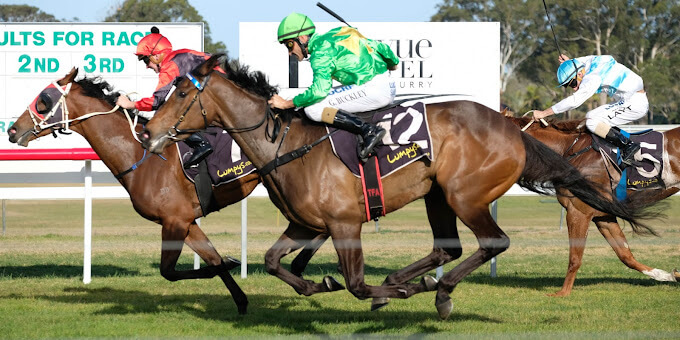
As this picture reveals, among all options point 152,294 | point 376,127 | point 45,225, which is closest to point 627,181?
point 376,127

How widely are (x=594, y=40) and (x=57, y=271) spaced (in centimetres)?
3714

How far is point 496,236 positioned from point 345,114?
1266 mm

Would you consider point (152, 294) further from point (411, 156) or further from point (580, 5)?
point (580, 5)

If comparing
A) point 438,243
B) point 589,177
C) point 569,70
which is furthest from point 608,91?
point 438,243

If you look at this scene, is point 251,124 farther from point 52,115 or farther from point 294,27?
point 52,115

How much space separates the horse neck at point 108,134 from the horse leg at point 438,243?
7.83ft

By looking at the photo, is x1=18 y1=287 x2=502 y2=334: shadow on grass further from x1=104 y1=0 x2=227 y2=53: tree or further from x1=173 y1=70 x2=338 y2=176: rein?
x1=104 y1=0 x2=227 y2=53: tree

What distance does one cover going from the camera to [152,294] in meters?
7.92

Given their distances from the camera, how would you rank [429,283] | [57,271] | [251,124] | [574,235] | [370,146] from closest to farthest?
1. [370,146]
2. [251,124]
3. [429,283]
4. [574,235]
5. [57,271]

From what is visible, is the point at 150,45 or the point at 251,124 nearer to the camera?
the point at 251,124

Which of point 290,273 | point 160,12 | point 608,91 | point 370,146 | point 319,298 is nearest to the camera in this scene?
point 370,146

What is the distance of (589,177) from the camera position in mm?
7965

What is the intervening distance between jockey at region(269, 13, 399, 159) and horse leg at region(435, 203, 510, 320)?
2.48 feet

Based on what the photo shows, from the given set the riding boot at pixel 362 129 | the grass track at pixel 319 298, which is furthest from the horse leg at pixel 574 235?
the riding boot at pixel 362 129
